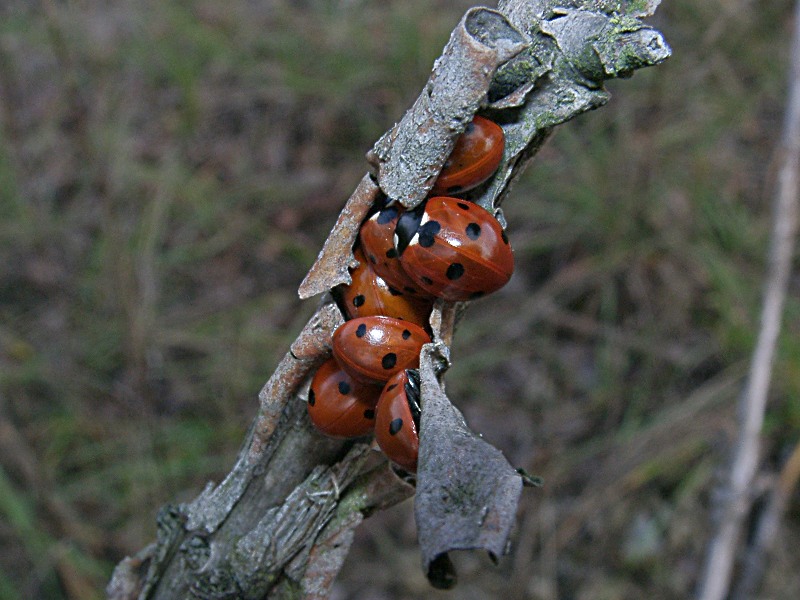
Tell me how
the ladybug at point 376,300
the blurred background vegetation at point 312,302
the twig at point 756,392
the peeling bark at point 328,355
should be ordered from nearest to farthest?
the peeling bark at point 328,355, the ladybug at point 376,300, the twig at point 756,392, the blurred background vegetation at point 312,302

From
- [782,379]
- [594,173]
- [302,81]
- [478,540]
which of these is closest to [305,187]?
[302,81]

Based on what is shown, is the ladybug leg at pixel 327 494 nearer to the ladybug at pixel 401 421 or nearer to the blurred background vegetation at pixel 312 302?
the ladybug at pixel 401 421

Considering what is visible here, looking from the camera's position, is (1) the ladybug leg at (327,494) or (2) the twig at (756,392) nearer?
(1) the ladybug leg at (327,494)

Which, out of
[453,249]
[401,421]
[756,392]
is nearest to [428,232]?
[453,249]

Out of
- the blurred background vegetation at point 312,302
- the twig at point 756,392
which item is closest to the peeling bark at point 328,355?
the twig at point 756,392

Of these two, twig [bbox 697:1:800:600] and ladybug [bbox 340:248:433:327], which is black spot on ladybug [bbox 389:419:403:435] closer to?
ladybug [bbox 340:248:433:327]

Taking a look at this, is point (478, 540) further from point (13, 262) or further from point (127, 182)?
point (13, 262)

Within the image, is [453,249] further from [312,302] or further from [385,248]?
[312,302]
